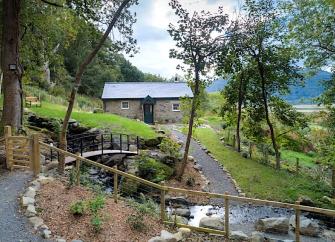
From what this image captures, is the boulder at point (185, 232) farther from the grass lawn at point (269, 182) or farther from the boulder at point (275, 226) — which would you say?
the grass lawn at point (269, 182)

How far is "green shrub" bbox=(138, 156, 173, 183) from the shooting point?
53.2 ft

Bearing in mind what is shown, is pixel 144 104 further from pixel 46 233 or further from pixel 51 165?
pixel 46 233

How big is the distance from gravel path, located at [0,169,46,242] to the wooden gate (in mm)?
344

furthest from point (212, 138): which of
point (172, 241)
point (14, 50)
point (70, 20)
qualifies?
point (172, 241)

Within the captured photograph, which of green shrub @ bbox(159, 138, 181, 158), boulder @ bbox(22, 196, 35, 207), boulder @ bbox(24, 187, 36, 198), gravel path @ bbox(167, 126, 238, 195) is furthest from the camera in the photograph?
green shrub @ bbox(159, 138, 181, 158)

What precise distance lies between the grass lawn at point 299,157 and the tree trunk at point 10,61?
58.8 feet

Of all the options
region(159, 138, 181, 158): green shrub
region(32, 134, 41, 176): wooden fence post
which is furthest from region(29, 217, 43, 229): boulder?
region(159, 138, 181, 158): green shrub

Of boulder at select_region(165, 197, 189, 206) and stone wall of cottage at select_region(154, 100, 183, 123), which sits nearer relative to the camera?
boulder at select_region(165, 197, 189, 206)

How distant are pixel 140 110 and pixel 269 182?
19.2 meters

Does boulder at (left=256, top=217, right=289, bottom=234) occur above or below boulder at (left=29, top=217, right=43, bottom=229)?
below

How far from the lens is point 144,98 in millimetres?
34188

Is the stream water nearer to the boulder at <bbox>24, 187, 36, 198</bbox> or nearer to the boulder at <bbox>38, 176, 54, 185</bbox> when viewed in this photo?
the boulder at <bbox>38, 176, 54, 185</bbox>

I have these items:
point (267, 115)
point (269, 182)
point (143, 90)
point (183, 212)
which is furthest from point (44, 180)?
point (143, 90)

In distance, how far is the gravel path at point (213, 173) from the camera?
663 inches
